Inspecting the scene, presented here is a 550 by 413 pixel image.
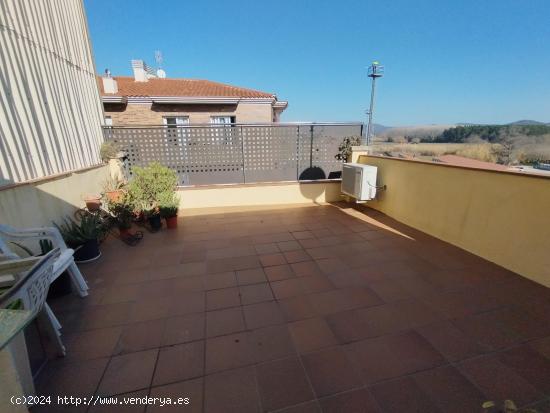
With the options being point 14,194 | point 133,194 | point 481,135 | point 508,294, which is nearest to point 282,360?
point 508,294

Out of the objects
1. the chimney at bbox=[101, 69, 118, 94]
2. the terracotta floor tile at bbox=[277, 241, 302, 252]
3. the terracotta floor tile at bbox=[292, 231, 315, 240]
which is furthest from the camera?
the chimney at bbox=[101, 69, 118, 94]

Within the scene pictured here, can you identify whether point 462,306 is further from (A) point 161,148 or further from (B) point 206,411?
(A) point 161,148

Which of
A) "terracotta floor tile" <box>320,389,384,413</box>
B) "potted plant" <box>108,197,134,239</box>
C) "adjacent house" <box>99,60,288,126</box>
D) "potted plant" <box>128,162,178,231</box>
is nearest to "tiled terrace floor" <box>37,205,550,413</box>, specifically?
"terracotta floor tile" <box>320,389,384,413</box>

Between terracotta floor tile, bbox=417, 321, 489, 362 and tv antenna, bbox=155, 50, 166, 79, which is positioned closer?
terracotta floor tile, bbox=417, 321, 489, 362

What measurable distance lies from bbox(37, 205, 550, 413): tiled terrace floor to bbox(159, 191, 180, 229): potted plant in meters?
0.95

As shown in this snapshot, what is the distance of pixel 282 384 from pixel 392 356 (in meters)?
0.73

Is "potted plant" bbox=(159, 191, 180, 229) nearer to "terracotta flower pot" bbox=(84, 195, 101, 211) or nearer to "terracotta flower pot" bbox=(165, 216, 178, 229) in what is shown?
"terracotta flower pot" bbox=(165, 216, 178, 229)

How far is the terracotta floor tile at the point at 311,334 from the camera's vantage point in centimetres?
165

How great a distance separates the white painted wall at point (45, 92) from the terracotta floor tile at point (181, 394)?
2.35 meters

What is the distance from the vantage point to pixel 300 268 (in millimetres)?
2689

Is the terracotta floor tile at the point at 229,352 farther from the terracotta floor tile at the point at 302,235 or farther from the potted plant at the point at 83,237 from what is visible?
the potted plant at the point at 83,237

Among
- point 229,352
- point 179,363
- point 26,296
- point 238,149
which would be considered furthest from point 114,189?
point 229,352

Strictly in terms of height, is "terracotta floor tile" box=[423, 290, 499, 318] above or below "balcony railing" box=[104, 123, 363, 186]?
below

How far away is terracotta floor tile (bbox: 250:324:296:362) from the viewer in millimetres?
1582
